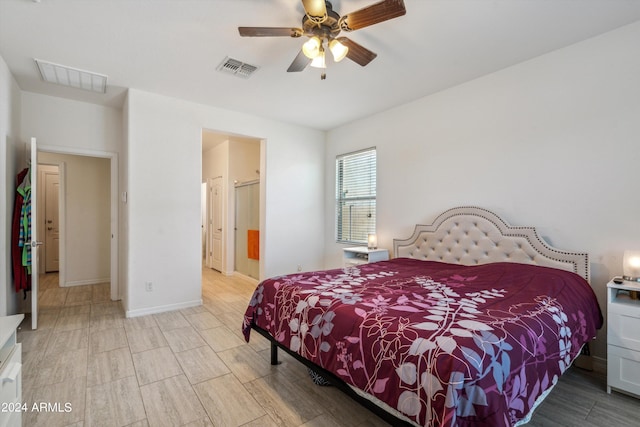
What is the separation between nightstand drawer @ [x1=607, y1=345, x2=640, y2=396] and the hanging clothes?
17.9 feet

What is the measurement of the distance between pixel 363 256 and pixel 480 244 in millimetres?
1535

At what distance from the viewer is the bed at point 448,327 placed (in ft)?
3.90

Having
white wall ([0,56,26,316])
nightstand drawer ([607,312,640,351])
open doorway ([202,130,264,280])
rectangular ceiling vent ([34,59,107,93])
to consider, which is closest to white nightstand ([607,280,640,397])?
→ nightstand drawer ([607,312,640,351])

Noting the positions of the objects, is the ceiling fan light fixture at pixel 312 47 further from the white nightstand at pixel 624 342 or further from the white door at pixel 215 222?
the white door at pixel 215 222

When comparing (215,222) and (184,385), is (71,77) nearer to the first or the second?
(184,385)

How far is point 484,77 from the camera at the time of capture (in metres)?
3.21

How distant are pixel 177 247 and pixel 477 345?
368 centimetres

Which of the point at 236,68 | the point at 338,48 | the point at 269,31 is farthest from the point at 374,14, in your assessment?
the point at 236,68

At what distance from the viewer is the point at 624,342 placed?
2016 mm

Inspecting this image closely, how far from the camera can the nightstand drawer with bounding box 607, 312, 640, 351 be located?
6.48ft

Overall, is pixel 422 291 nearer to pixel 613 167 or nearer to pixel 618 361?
pixel 618 361

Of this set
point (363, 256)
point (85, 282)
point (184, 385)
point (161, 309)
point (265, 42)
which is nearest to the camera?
point (184, 385)

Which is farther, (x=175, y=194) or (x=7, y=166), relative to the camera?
(x=175, y=194)

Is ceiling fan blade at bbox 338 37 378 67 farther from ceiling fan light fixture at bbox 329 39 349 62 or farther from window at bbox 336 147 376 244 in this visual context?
window at bbox 336 147 376 244
